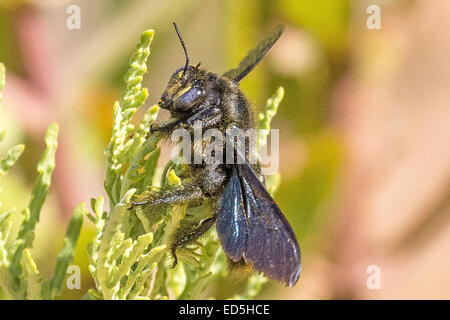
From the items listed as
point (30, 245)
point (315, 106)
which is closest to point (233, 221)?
point (30, 245)

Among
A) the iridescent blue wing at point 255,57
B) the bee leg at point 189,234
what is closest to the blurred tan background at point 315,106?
the iridescent blue wing at point 255,57

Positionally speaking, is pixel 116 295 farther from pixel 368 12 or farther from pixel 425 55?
pixel 425 55

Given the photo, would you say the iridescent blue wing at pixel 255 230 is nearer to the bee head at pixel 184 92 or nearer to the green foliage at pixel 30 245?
the bee head at pixel 184 92

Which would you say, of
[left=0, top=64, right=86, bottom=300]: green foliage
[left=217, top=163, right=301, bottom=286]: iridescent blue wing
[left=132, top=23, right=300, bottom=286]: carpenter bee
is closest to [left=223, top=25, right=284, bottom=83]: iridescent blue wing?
[left=132, top=23, right=300, bottom=286]: carpenter bee

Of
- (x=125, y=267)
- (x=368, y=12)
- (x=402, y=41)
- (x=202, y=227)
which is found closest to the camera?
(x=125, y=267)

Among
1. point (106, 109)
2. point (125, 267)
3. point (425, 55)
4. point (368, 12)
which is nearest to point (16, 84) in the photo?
point (106, 109)

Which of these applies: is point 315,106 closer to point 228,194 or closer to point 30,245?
point 228,194

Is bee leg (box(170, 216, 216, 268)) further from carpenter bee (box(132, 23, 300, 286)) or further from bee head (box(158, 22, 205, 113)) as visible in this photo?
bee head (box(158, 22, 205, 113))
